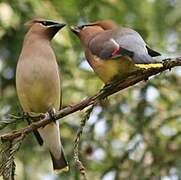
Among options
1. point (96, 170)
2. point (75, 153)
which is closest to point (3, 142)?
point (75, 153)

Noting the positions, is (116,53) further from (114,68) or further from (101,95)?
(101,95)

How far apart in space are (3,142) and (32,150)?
264cm

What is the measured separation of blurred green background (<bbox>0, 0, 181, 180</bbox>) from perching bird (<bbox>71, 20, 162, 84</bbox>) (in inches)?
47.3

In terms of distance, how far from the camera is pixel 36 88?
335cm

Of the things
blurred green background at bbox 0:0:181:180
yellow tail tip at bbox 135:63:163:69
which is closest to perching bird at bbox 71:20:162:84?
yellow tail tip at bbox 135:63:163:69

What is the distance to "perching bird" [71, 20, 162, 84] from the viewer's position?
8.16 ft

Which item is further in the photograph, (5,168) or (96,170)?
(96,170)

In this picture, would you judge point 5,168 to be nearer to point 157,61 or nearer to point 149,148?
point 157,61

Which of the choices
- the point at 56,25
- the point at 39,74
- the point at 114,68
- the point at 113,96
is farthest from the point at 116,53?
the point at 113,96

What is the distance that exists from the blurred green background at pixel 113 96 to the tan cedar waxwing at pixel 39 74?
0.61 metres

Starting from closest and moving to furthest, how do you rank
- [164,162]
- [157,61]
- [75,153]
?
[75,153] → [157,61] → [164,162]

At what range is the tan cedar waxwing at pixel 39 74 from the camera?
330 cm

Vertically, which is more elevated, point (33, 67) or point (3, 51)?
point (33, 67)

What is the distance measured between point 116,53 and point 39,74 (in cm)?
87
